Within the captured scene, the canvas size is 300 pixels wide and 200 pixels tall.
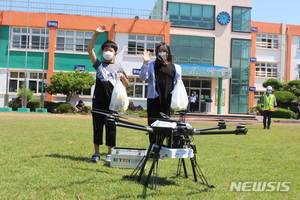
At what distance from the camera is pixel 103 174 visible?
4.41m

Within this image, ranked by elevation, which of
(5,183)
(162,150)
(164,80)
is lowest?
(5,183)

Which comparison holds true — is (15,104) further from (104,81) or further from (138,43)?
(104,81)

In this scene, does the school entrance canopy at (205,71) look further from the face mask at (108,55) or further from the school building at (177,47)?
the face mask at (108,55)

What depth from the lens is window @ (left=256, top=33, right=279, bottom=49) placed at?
36.9m

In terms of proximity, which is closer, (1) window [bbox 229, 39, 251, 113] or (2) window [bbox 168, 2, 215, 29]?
(2) window [bbox 168, 2, 215, 29]

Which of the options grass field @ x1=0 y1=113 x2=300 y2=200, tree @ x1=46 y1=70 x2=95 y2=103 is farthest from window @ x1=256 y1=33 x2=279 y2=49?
grass field @ x1=0 y1=113 x2=300 y2=200

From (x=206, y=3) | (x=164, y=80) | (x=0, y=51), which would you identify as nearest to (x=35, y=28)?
(x=0, y=51)

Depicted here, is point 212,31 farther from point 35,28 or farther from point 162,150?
point 162,150

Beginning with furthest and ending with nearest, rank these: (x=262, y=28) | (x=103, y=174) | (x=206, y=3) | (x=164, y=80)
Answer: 1. (x=262, y=28)
2. (x=206, y=3)
3. (x=164, y=80)
4. (x=103, y=174)

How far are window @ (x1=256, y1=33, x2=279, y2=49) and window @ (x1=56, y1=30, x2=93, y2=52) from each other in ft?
63.0

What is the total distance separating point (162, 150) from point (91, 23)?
27.5 metres

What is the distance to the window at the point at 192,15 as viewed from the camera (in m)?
32.7

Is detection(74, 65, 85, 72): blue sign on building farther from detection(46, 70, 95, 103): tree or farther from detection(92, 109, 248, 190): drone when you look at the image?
detection(92, 109, 248, 190): drone

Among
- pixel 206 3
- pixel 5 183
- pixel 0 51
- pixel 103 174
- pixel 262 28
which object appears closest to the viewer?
pixel 5 183
